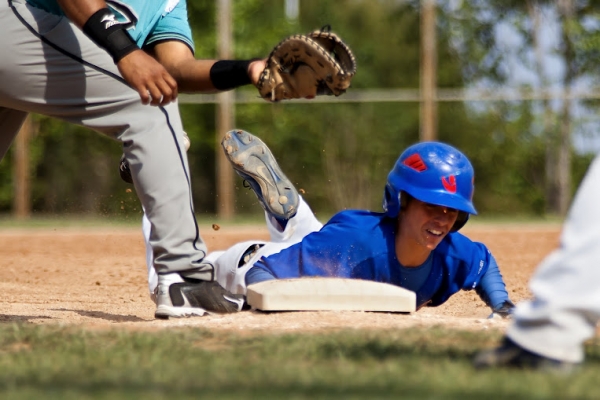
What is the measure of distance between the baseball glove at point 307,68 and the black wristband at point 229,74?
117 millimetres

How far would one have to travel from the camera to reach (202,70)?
14.5ft

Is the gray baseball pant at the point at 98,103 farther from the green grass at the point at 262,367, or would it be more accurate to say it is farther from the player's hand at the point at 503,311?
the player's hand at the point at 503,311

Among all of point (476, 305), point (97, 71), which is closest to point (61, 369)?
point (97, 71)

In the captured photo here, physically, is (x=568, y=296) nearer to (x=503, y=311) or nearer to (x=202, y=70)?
(x=503, y=311)

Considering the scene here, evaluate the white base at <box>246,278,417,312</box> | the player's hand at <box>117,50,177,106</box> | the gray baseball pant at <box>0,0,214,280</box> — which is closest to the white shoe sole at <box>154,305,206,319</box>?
the gray baseball pant at <box>0,0,214,280</box>

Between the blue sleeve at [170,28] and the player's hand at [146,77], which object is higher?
the blue sleeve at [170,28]

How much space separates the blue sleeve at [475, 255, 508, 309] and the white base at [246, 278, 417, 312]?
0.56 metres

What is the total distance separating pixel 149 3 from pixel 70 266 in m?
4.16

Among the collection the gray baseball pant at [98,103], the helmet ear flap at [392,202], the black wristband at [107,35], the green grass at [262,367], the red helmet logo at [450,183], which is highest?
the black wristband at [107,35]

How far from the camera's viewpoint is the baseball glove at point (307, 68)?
162 inches

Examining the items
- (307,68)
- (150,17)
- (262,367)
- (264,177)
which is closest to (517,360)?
(262,367)

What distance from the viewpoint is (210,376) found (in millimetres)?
2607

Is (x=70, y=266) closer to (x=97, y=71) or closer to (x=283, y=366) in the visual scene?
(x=97, y=71)

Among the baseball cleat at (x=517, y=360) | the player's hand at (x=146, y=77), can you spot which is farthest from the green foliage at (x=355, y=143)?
the baseball cleat at (x=517, y=360)
